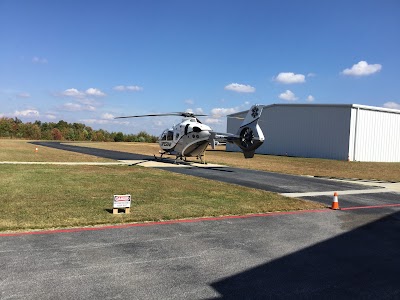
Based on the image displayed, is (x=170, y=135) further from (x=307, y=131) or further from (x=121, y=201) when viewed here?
(x=307, y=131)

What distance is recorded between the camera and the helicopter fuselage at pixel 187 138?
2997cm

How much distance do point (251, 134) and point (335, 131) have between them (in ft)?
79.8

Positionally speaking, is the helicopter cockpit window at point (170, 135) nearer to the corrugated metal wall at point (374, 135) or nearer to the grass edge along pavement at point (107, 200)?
the grass edge along pavement at point (107, 200)

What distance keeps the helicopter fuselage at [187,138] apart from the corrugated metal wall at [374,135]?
2334 cm

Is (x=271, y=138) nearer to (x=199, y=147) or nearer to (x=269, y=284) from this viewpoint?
(x=199, y=147)

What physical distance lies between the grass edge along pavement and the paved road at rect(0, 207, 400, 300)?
3.58ft

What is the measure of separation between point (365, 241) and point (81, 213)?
7808 millimetres

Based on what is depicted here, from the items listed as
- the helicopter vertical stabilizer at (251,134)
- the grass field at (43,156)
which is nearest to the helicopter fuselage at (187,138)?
the helicopter vertical stabilizer at (251,134)

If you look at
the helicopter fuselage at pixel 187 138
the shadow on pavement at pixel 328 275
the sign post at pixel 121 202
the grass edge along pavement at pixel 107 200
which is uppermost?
the helicopter fuselage at pixel 187 138

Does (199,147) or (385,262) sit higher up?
(199,147)

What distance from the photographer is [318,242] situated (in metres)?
8.84

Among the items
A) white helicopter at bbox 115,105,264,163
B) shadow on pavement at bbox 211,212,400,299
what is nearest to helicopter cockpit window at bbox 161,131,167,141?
white helicopter at bbox 115,105,264,163

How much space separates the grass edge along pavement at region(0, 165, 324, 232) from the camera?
9.88 meters

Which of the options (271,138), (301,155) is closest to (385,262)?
(301,155)
